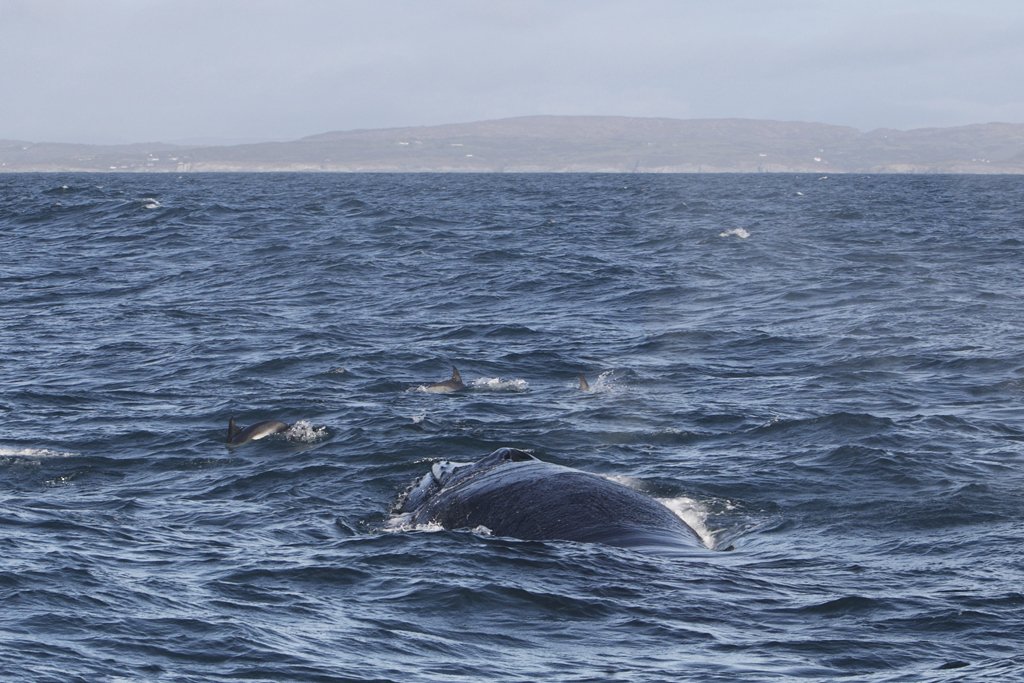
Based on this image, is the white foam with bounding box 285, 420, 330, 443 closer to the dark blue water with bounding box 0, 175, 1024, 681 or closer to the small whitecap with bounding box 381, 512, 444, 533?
the dark blue water with bounding box 0, 175, 1024, 681

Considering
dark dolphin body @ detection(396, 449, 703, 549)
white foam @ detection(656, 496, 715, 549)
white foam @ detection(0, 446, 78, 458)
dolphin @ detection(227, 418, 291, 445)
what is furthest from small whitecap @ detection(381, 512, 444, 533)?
white foam @ detection(0, 446, 78, 458)

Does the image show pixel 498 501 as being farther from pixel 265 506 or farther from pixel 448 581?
pixel 265 506

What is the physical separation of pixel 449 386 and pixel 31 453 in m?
8.93

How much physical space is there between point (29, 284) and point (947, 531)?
3679cm

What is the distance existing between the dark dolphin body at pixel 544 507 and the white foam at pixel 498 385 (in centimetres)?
995

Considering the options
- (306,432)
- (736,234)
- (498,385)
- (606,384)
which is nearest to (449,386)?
(498,385)

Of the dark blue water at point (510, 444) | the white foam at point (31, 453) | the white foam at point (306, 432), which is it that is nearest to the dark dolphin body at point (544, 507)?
the dark blue water at point (510, 444)

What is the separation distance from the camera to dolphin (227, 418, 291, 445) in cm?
2397

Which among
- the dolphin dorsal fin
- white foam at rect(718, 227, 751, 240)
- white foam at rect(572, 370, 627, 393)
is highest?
white foam at rect(718, 227, 751, 240)

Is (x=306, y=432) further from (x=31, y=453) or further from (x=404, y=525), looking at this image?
(x=404, y=525)

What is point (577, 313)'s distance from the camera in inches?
1574

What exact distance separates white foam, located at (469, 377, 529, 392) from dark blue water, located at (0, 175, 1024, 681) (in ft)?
0.26

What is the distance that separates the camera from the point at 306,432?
2466 centimetres

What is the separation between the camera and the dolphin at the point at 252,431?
944 inches
